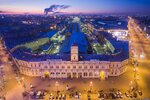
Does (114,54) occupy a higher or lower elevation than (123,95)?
higher

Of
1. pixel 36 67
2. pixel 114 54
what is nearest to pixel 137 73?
pixel 114 54

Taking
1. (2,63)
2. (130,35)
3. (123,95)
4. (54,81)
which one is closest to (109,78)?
(123,95)

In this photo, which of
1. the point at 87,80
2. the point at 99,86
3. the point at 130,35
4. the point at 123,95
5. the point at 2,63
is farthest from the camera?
the point at 130,35

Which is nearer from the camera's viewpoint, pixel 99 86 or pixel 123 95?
pixel 123 95

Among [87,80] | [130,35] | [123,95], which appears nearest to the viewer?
[123,95]

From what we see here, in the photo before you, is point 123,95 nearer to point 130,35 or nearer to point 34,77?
point 34,77

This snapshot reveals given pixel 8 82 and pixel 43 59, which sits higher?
pixel 43 59

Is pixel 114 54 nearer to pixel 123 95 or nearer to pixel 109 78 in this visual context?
pixel 109 78

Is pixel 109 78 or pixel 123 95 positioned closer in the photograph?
pixel 123 95

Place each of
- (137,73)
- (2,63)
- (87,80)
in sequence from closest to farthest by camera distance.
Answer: (87,80) → (137,73) → (2,63)
